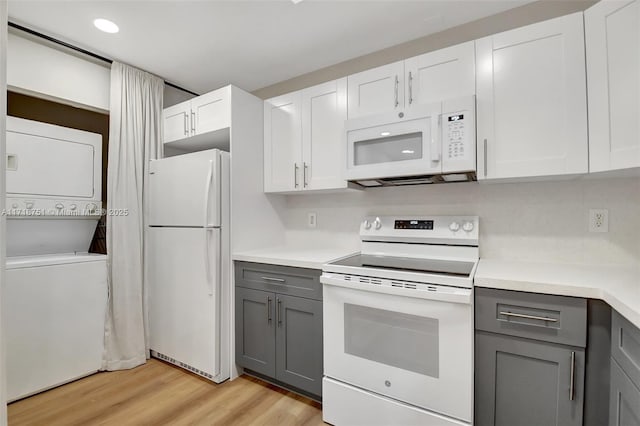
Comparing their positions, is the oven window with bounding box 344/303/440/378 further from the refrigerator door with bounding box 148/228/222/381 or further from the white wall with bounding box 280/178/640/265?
the refrigerator door with bounding box 148/228/222/381

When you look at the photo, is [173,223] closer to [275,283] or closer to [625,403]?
[275,283]

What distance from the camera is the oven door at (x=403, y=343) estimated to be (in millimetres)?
1423

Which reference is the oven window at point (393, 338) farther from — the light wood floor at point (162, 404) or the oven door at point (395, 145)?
the oven door at point (395, 145)

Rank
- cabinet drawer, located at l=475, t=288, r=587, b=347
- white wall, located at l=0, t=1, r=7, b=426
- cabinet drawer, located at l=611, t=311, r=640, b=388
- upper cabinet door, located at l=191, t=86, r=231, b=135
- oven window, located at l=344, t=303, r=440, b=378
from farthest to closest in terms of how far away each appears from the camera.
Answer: upper cabinet door, located at l=191, t=86, r=231, b=135, oven window, located at l=344, t=303, r=440, b=378, cabinet drawer, located at l=475, t=288, r=587, b=347, cabinet drawer, located at l=611, t=311, r=640, b=388, white wall, located at l=0, t=1, r=7, b=426

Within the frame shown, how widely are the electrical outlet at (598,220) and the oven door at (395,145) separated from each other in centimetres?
86

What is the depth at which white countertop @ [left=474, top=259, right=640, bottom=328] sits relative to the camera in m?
1.07

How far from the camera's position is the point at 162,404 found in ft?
6.44

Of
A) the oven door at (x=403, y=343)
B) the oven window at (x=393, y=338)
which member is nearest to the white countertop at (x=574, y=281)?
the oven door at (x=403, y=343)

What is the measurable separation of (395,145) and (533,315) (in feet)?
3.64

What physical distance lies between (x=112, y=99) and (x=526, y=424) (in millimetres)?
3275

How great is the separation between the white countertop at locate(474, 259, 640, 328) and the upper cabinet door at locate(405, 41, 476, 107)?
1.00m

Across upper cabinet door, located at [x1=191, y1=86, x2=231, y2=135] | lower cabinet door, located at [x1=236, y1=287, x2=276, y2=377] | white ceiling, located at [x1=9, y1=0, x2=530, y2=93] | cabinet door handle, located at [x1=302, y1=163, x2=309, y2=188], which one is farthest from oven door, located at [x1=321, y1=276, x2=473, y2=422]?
white ceiling, located at [x1=9, y1=0, x2=530, y2=93]

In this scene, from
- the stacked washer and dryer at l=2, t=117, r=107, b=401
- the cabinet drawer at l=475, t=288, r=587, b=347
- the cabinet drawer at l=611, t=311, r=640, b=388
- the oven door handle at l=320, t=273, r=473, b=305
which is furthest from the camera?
the stacked washer and dryer at l=2, t=117, r=107, b=401

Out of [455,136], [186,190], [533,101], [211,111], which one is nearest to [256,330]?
[186,190]
